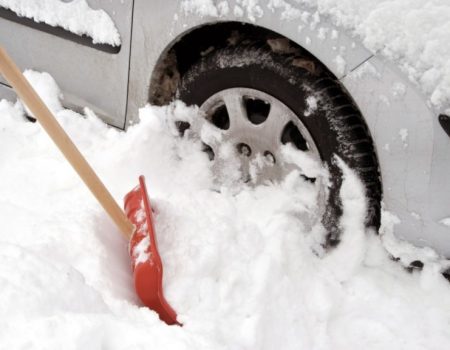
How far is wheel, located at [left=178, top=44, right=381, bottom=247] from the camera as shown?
5.45 feet

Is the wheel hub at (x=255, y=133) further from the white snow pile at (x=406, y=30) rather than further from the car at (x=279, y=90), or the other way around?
the white snow pile at (x=406, y=30)

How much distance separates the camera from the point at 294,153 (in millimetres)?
1792

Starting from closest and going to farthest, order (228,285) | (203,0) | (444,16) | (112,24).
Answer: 1. (444,16)
2. (228,285)
3. (203,0)
4. (112,24)

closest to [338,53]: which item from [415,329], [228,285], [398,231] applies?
[398,231]

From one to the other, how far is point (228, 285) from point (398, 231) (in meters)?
0.55

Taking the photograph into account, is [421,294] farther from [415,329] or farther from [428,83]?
[428,83]

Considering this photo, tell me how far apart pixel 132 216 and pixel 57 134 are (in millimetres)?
378

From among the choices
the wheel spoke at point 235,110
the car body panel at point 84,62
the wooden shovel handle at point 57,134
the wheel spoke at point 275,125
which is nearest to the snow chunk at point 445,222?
the wheel spoke at point 275,125

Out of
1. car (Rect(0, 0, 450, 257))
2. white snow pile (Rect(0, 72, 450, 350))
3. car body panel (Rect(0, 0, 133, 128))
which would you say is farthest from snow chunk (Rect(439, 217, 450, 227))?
car body panel (Rect(0, 0, 133, 128))

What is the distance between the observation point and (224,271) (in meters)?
1.67

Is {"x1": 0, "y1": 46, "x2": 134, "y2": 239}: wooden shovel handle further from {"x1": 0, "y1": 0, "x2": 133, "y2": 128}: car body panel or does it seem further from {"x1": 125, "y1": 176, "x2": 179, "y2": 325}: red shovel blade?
{"x1": 0, "y1": 0, "x2": 133, "y2": 128}: car body panel

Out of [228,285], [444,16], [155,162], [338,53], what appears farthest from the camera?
[155,162]

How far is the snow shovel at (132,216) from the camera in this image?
5.15ft

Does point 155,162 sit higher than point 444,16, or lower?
lower
